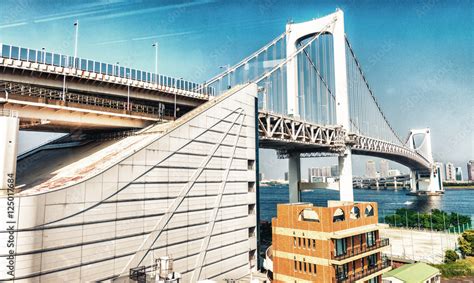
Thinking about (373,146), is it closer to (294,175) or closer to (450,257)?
(294,175)

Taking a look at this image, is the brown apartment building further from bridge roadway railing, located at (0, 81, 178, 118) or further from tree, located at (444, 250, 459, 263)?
tree, located at (444, 250, 459, 263)

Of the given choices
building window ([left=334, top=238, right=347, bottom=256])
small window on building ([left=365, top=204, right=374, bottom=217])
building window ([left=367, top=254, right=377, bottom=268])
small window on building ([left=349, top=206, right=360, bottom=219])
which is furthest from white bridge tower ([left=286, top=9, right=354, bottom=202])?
building window ([left=334, top=238, right=347, bottom=256])

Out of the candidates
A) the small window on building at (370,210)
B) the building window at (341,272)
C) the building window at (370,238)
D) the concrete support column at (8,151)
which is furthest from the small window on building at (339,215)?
the concrete support column at (8,151)

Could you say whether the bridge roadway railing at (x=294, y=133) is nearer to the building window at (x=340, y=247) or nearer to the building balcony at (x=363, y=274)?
the building window at (x=340, y=247)

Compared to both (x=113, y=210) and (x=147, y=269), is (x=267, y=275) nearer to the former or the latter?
(x=147, y=269)

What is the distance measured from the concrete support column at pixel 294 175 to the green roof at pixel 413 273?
98.4 ft

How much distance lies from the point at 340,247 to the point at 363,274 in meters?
3.44

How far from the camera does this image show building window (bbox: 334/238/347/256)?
23.3m

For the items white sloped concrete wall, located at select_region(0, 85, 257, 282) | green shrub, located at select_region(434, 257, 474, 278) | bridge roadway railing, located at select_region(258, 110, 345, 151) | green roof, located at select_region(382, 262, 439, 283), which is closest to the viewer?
white sloped concrete wall, located at select_region(0, 85, 257, 282)

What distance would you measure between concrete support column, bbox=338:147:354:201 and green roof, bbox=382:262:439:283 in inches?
1060

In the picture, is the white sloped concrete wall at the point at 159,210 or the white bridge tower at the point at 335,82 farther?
the white bridge tower at the point at 335,82

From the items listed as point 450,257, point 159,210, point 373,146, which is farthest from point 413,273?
point 373,146

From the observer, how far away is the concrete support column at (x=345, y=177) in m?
56.3

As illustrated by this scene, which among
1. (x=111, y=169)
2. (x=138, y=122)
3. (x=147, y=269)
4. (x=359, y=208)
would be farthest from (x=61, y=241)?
(x=359, y=208)
